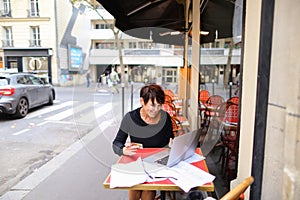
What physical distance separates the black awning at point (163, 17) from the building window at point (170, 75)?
67cm

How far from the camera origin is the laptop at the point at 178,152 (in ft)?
4.18

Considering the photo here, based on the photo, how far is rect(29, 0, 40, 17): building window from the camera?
1203 centimetres

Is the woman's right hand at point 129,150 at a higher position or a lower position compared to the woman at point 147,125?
lower

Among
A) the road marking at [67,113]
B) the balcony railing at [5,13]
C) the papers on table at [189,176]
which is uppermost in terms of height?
the balcony railing at [5,13]

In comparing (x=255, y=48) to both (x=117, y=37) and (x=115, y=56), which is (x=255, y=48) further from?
(x=117, y=37)

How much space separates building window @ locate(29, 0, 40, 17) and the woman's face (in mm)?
12619

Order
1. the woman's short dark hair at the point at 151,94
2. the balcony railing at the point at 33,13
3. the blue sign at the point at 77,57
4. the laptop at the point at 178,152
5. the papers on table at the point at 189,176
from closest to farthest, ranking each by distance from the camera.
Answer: the papers on table at the point at 189,176 → the laptop at the point at 178,152 → the woman's short dark hair at the point at 151,94 → the blue sign at the point at 77,57 → the balcony railing at the point at 33,13

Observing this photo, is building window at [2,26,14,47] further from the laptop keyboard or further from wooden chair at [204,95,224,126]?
the laptop keyboard

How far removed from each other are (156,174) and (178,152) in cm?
18

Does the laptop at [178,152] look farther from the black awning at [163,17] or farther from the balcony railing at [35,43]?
the balcony railing at [35,43]

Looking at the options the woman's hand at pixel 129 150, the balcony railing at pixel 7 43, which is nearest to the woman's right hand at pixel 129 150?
the woman's hand at pixel 129 150

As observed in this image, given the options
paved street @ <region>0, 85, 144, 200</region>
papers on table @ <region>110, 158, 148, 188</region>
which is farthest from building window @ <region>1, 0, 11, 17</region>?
papers on table @ <region>110, 158, 148, 188</region>

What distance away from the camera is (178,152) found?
1327mm

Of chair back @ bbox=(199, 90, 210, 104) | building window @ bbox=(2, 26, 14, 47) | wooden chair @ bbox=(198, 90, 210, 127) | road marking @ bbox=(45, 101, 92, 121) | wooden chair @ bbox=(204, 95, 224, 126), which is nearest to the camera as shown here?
wooden chair @ bbox=(204, 95, 224, 126)
